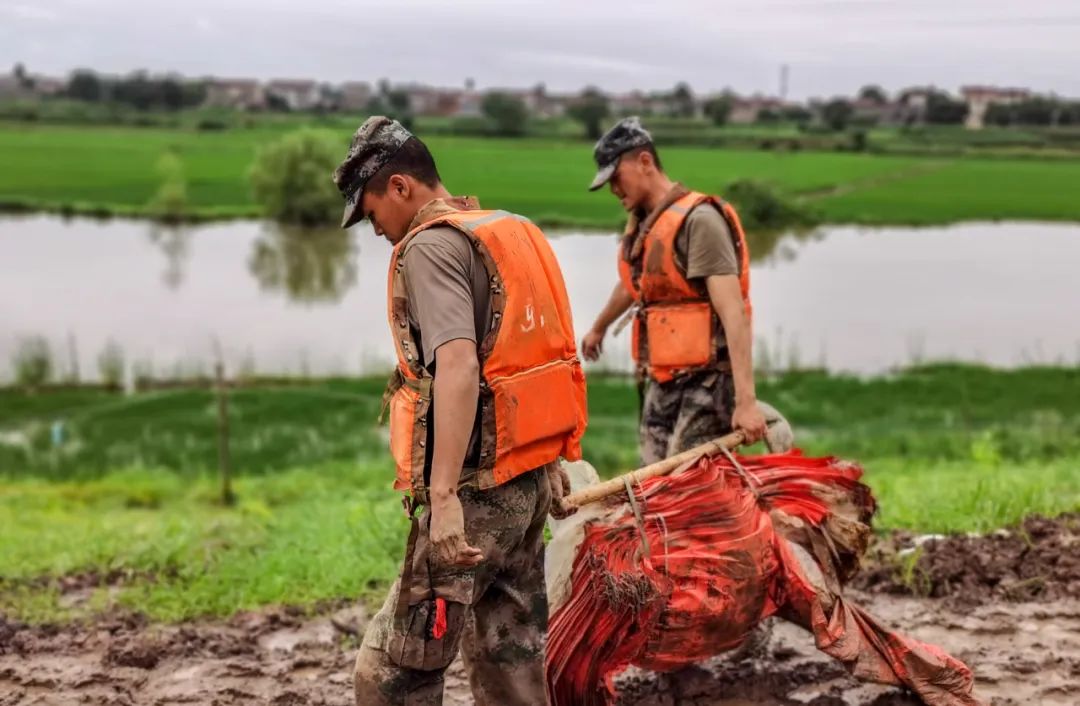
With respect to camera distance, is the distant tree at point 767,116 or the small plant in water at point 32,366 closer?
the small plant in water at point 32,366

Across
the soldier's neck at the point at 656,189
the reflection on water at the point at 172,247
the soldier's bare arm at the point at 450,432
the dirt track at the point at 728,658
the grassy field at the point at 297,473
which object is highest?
the soldier's neck at the point at 656,189

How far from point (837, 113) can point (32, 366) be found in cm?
5580

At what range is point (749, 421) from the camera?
3922mm

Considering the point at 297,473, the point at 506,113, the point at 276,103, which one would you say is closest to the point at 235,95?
the point at 276,103

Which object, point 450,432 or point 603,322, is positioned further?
point 603,322

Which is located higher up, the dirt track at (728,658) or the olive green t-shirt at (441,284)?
the olive green t-shirt at (441,284)

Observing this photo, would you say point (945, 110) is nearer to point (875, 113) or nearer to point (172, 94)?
point (875, 113)

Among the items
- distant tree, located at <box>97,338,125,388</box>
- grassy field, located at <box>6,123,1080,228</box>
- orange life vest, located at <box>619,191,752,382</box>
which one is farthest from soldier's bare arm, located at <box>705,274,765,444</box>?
grassy field, located at <box>6,123,1080,228</box>

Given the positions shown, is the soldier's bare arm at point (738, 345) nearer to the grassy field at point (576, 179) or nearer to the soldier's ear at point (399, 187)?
the soldier's ear at point (399, 187)

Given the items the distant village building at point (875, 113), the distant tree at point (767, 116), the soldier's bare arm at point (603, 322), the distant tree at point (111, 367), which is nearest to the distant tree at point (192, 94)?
the distant tree at point (767, 116)

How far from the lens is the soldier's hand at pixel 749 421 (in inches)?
154

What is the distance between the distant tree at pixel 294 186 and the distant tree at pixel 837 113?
35549 millimetres

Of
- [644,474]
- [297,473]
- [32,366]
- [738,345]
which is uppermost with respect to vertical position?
[738,345]

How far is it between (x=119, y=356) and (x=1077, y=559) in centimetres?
1621
